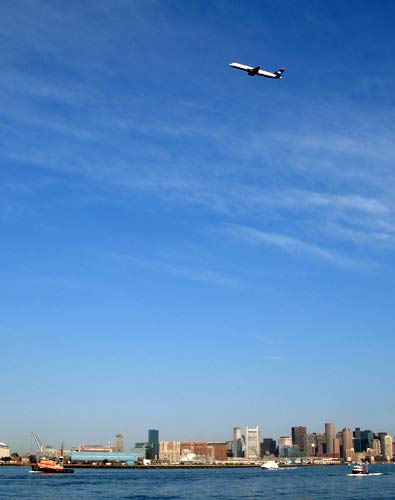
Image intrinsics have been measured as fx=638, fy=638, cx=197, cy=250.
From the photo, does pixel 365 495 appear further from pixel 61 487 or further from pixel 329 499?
pixel 61 487

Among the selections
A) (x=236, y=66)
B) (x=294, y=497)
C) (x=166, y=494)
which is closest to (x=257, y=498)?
(x=294, y=497)

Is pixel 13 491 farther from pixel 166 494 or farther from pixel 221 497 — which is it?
pixel 221 497

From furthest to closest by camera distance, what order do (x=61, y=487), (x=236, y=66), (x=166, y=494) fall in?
(x=61, y=487) < (x=166, y=494) < (x=236, y=66)

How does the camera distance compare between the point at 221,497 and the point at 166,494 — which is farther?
the point at 166,494

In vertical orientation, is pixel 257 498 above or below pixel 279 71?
below

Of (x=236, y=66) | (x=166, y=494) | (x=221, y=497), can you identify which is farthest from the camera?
(x=166, y=494)

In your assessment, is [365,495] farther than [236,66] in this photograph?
Yes

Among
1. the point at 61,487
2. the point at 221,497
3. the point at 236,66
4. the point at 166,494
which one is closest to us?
the point at 236,66

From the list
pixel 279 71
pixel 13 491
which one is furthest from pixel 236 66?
pixel 13 491

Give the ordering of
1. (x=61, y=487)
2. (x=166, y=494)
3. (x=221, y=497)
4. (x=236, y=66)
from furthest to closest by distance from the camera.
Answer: (x=61, y=487) → (x=166, y=494) → (x=221, y=497) → (x=236, y=66)
